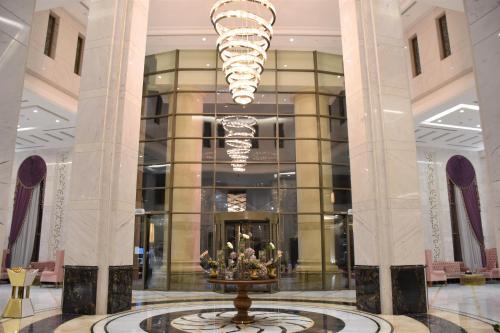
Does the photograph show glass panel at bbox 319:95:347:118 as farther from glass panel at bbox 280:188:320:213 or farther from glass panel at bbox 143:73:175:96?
glass panel at bbox 143:73:175:96

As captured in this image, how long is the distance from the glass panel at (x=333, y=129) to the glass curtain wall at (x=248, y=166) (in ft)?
0.12

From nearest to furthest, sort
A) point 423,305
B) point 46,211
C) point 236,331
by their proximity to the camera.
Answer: point 236,331
point 423,305
point 46,211

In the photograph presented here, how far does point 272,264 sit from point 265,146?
6192 mm

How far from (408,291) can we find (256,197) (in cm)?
607

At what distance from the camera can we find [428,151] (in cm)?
1697

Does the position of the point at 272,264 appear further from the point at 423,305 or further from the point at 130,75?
the point at 130,75

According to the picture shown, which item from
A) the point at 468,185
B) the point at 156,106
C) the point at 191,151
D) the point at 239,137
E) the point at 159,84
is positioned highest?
the point at 159,84

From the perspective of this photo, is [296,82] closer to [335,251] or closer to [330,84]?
[330,84]

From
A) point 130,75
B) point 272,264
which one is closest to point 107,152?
point 130,75

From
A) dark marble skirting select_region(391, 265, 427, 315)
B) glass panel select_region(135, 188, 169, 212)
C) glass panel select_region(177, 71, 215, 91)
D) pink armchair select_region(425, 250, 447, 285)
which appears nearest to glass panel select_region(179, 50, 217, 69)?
glass panel select_region(177, 71, 215, 91)

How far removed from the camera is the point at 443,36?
38.2 ft

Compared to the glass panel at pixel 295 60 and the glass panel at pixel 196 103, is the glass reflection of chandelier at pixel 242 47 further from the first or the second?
the glass panel at pixel 295 60

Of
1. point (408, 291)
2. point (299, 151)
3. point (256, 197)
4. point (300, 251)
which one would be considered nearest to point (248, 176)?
point (256, 197)

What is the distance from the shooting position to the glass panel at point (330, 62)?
1364 centimetres
